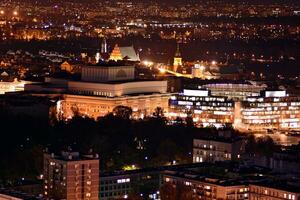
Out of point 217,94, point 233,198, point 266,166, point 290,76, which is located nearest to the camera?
point 233,198

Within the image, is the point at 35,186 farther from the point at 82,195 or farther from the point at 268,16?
the point at 268,16

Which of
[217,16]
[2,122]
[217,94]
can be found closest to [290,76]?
[217,94]

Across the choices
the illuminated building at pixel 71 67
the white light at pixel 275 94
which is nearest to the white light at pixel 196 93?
the white light at pixel 275 94

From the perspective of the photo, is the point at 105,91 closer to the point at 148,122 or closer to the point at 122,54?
the point at 148,122

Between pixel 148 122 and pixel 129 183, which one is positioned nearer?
pixel 129 183

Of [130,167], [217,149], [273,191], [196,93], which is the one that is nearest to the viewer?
[273,191]

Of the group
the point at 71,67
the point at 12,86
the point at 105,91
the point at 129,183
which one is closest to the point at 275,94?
the point at 105,91
